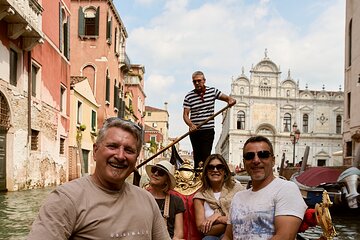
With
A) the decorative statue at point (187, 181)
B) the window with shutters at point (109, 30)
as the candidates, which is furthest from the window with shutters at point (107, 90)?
the decorative statue at point (187, 181)

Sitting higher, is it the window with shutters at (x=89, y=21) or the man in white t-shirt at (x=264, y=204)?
the window with shutters at (x=89, y=21)

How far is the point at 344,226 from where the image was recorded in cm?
812

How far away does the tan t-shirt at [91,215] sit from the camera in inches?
56.3

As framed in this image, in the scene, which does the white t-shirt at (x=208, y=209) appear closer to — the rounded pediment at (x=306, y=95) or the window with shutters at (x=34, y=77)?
the window with shutters at (x=34, y=77)

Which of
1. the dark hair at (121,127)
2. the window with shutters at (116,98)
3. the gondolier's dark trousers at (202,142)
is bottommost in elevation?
the gondolier's dark trousers at (202,142)

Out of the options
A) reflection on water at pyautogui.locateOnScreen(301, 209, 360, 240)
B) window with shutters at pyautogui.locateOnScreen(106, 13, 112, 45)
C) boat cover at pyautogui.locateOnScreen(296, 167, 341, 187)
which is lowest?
reflection on water at pyautogui.locateOnScreen(301, 209, 360, 240)

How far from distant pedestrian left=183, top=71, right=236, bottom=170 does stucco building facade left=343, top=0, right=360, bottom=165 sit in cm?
1163

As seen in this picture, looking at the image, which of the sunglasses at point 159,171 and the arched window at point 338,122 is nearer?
the sunglasses at point 159,171

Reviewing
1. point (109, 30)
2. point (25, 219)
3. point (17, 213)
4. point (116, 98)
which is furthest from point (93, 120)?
point (25, 219)

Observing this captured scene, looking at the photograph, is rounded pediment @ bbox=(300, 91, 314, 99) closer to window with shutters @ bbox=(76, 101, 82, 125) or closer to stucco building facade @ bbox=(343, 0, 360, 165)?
stucco building facade @ bbox=(343, 0, 360, 165)

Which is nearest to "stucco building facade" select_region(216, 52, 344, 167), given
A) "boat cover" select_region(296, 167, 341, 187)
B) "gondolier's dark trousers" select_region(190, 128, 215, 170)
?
"boat cover" select_region(296, 167, 341, 187)

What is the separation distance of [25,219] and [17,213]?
47 cm

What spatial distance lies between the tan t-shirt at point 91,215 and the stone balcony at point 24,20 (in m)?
8.05

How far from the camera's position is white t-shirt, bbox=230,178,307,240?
2.24 metres
